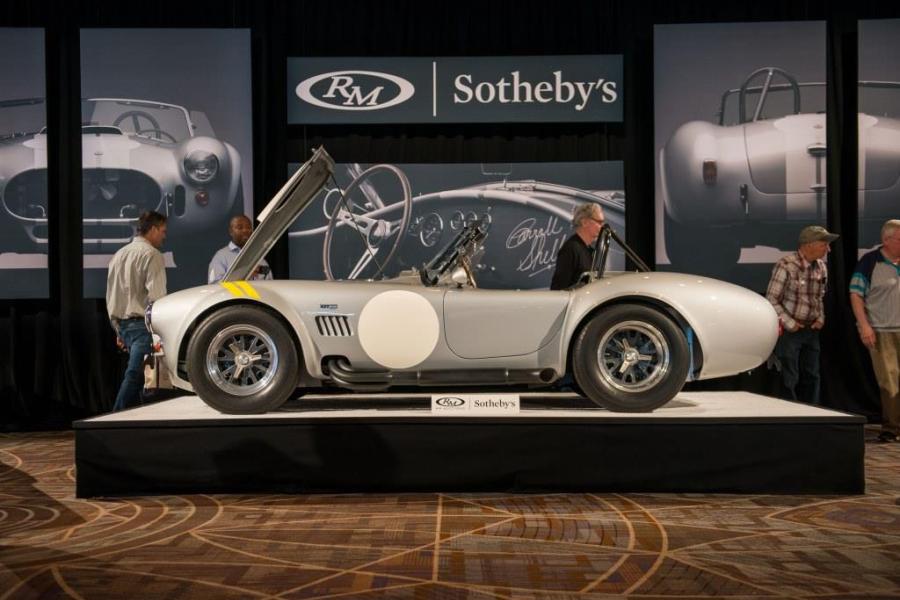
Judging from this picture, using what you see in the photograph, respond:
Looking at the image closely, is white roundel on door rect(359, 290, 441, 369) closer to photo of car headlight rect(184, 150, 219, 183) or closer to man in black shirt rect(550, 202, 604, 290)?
man in black shirt rect(550, 202, 604, 290)

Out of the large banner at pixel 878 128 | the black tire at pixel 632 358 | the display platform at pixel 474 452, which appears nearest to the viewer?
the display platform at pixel 474 452

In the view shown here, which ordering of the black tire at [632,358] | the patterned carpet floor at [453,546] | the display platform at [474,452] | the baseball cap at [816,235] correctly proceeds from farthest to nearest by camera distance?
the baseball cap at [816,235], the black tire at [632,358], the display platform at [474,452], the patterned carpet floor at [453,546]

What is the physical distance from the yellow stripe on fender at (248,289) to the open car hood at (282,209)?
7.2 inches

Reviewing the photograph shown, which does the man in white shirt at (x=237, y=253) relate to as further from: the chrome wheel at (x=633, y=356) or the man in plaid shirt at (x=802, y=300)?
the man in plaid shirt at (x=802, y=300)

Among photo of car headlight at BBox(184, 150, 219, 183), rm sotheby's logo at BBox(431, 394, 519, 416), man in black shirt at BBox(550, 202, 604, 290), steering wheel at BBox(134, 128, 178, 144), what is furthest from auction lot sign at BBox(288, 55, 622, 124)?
rm sotheby's logo at BBox(431, 394, 519, 416)

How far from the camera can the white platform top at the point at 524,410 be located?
4.11 m

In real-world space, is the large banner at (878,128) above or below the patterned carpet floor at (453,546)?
above

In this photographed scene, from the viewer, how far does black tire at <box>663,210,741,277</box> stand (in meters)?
7.62

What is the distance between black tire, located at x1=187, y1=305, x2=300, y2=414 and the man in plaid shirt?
3786mm

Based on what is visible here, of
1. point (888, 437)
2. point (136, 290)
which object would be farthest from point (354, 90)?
point (888, 437)

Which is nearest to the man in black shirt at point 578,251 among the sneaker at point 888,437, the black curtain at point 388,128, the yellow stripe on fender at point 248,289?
the yellow stripe on fender at point 248,289

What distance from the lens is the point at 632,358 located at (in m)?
4.28

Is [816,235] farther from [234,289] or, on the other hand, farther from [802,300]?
[234,289]
